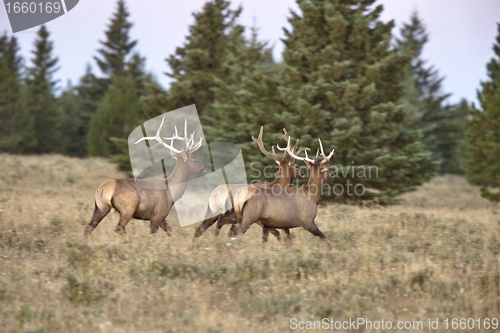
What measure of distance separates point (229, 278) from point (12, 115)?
3757cm

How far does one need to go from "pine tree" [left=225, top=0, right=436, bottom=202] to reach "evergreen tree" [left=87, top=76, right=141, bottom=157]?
2043 centimetres

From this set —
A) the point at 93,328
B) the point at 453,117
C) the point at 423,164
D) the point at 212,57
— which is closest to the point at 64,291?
the point at 93,328

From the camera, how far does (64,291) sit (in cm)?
598

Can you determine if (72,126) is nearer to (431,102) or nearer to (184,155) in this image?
(431,102)

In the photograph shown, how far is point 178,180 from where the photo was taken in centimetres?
930

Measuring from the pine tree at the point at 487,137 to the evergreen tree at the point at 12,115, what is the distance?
104 ft

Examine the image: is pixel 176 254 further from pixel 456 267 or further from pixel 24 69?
pixel 24 69

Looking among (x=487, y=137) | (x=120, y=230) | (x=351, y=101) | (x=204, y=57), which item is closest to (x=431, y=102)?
(x=487, y=137)

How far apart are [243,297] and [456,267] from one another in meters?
3.49

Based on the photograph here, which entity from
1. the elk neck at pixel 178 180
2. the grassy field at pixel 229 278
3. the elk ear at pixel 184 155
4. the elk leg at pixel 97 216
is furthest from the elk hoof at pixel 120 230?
the elk ear at pixel 184 155

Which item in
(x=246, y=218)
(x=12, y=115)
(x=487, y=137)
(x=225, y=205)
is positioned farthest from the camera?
(x=12, y=115)

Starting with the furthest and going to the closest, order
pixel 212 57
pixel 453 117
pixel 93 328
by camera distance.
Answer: pixel 453 117, pixel 212 57, pixel 93 328

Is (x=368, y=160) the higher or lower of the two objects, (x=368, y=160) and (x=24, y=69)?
the lower

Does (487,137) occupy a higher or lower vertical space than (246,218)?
higher
